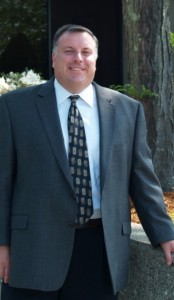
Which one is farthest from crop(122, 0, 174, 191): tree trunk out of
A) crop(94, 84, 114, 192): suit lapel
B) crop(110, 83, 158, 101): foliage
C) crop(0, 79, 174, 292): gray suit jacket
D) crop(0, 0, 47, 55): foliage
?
crop(0, 0, 47, 55): foliage

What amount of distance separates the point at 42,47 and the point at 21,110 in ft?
26.8

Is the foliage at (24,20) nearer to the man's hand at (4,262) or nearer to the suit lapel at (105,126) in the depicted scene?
the suit lapel at (105,126)

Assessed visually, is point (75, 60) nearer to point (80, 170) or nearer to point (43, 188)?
point (80, 170)

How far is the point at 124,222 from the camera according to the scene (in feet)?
11.2

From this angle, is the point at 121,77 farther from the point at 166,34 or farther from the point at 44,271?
the point at 44,271

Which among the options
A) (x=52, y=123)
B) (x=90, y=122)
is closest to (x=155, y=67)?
(x=90, y=122)

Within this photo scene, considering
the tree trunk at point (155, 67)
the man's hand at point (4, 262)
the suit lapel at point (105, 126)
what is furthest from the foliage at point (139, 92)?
the man's hand at point (4, 262)

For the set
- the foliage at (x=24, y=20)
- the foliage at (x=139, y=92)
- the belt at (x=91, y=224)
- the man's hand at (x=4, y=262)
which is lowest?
the man's hand at (x=4, y=262)

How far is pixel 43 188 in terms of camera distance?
3205 mm

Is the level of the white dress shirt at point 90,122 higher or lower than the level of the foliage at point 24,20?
lower

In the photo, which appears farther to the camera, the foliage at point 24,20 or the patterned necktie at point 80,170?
the foliage at point 24,20

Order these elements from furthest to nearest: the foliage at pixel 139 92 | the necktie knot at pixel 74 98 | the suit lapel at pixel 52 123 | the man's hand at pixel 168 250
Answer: the foliage at pixel 139 92 → the man's hand at pixel 168 250 → the necktie knot at pixel 74 98 → the suit lapel at pixel 52 123

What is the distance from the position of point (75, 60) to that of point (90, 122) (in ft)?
1.07

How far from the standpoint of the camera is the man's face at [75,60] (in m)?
3.27
